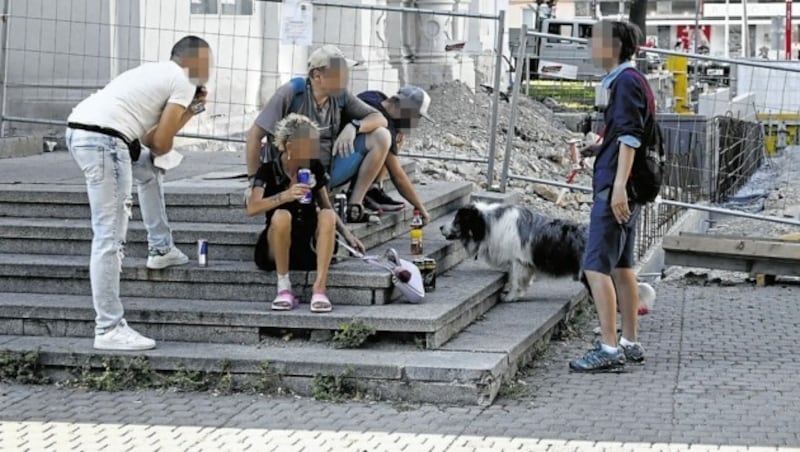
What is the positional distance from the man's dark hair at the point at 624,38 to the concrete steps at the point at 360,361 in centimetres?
166

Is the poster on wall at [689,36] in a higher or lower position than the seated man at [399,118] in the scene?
higher

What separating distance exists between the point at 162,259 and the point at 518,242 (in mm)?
2424

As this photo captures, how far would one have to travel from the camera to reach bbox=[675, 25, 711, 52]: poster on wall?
205 ft

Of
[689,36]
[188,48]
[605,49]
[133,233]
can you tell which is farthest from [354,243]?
[689,36]

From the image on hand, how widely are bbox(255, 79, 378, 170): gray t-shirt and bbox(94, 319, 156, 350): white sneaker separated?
138 cm

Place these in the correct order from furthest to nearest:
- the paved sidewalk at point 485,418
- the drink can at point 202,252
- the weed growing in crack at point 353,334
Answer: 1. the drink can at point 202,252
2. the weed growing in crack at point 353,334
3. the paved sidewalk at point 485,418

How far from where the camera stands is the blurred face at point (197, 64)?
793 centimetres

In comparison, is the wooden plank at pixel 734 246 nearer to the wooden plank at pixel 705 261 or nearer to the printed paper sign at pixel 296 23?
the wooden plank at pixel 705 261

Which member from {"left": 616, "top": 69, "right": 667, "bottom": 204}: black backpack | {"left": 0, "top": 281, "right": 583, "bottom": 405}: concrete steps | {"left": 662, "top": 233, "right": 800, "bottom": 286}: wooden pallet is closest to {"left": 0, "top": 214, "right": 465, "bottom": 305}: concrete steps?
{"left": 0, "top": 281, "right": 583, "bottom": 405}: concrete steps

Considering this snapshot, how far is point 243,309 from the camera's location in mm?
8281

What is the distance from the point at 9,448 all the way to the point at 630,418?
2924mm

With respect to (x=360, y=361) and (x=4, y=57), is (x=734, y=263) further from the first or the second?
(x=4, y=57)

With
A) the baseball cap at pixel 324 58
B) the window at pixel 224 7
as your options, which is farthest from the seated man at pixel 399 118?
the window at pixel 224 7

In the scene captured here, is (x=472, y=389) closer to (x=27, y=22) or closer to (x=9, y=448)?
(x=9, y=448)
